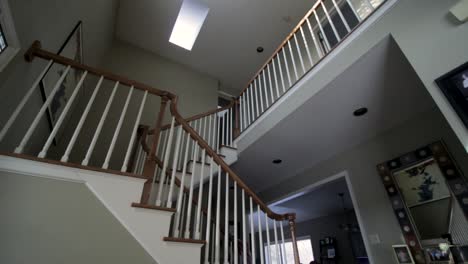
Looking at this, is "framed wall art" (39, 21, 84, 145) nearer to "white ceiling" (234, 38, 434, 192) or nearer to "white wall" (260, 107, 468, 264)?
"white ceiling" (234, 38, 434, 192)

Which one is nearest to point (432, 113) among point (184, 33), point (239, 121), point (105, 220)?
point (239, 121)

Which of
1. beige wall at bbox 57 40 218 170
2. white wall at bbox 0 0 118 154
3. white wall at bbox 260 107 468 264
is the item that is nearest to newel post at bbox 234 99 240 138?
beige wall at bbox 57 40 218 170

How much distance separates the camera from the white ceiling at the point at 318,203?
5436 millimetres

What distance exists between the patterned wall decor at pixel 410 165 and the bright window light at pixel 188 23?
4295 mm

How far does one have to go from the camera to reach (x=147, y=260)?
4.34 feet

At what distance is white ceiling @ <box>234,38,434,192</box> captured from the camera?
2086mm

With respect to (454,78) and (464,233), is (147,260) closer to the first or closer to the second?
(454,78)

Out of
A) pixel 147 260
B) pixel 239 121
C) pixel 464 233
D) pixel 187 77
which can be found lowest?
pixel 147 260

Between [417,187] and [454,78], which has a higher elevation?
[454,78]

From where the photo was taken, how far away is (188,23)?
4.79 meters

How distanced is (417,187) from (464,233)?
57 centimetres

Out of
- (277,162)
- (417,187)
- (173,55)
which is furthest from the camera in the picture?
(173,55)

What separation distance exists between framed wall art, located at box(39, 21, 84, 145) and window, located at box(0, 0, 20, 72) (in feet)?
1.30

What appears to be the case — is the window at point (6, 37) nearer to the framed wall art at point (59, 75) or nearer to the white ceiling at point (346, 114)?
the framed wall art at point (59, 75)
